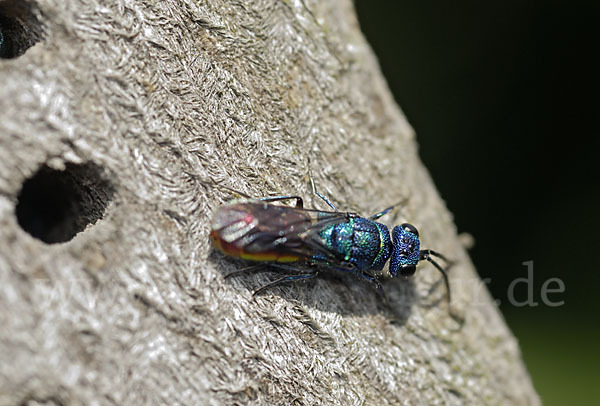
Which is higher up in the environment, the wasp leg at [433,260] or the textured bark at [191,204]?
the wasp leg at [433,260]

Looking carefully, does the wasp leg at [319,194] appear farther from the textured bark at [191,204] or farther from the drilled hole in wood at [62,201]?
the drilled hole in wood at [62,201]

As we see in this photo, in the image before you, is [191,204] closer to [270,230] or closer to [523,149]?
[270,230]

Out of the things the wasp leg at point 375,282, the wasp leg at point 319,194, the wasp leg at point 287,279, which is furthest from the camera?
the wasp leg at point 375,282

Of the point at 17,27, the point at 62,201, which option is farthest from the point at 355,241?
the point at 17,27

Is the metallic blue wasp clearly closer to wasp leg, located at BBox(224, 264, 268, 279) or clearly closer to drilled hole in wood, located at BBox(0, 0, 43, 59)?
wasp leg, located at BBox(224, 264, 268, 279)

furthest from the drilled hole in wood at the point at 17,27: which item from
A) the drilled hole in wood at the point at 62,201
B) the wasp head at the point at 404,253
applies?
the wasp head at the point at 404,253

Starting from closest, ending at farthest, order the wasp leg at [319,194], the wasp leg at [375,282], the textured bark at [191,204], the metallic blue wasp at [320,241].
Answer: the textured bark at [191,204]
the metallic blue wasp at [320,241]
the wasp leg at [319,194]
the wasp leg at [375,282]
